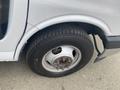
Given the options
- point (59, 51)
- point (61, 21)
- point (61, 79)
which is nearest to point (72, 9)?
point (61, 21)

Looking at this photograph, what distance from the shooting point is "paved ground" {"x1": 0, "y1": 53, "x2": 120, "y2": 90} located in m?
2.44

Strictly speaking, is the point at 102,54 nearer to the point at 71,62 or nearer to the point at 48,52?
the point at 71,62

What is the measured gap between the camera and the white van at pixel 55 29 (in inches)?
71.2

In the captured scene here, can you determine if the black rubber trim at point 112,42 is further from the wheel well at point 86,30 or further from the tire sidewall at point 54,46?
the tire sidewall at point 54,46

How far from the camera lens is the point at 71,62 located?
2.35m

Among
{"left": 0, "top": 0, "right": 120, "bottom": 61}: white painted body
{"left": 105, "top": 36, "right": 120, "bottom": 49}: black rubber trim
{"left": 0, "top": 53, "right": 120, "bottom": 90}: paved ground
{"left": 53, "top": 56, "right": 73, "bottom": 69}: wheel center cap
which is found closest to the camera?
{"left": 0, "top": 0, "right": 120, "bottom": 61}: white painted body

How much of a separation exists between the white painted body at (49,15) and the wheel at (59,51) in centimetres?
12

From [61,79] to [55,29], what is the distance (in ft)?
2.30

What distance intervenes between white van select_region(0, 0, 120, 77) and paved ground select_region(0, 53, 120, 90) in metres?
0.18

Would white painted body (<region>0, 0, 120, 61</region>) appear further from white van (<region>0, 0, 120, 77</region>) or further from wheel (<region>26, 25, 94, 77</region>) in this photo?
wheel (<region>26, 25, 94, 77</region>)

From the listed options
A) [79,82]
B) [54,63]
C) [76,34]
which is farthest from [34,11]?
[79,82]

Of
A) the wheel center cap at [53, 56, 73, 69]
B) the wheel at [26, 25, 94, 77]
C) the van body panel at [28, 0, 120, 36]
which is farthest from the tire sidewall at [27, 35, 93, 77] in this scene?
the van body panel at [28, 0, 120, 36]

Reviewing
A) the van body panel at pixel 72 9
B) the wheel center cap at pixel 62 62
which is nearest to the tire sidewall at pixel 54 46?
the wheel center cap at pixel 62 62

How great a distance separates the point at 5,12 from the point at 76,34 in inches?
22.8
